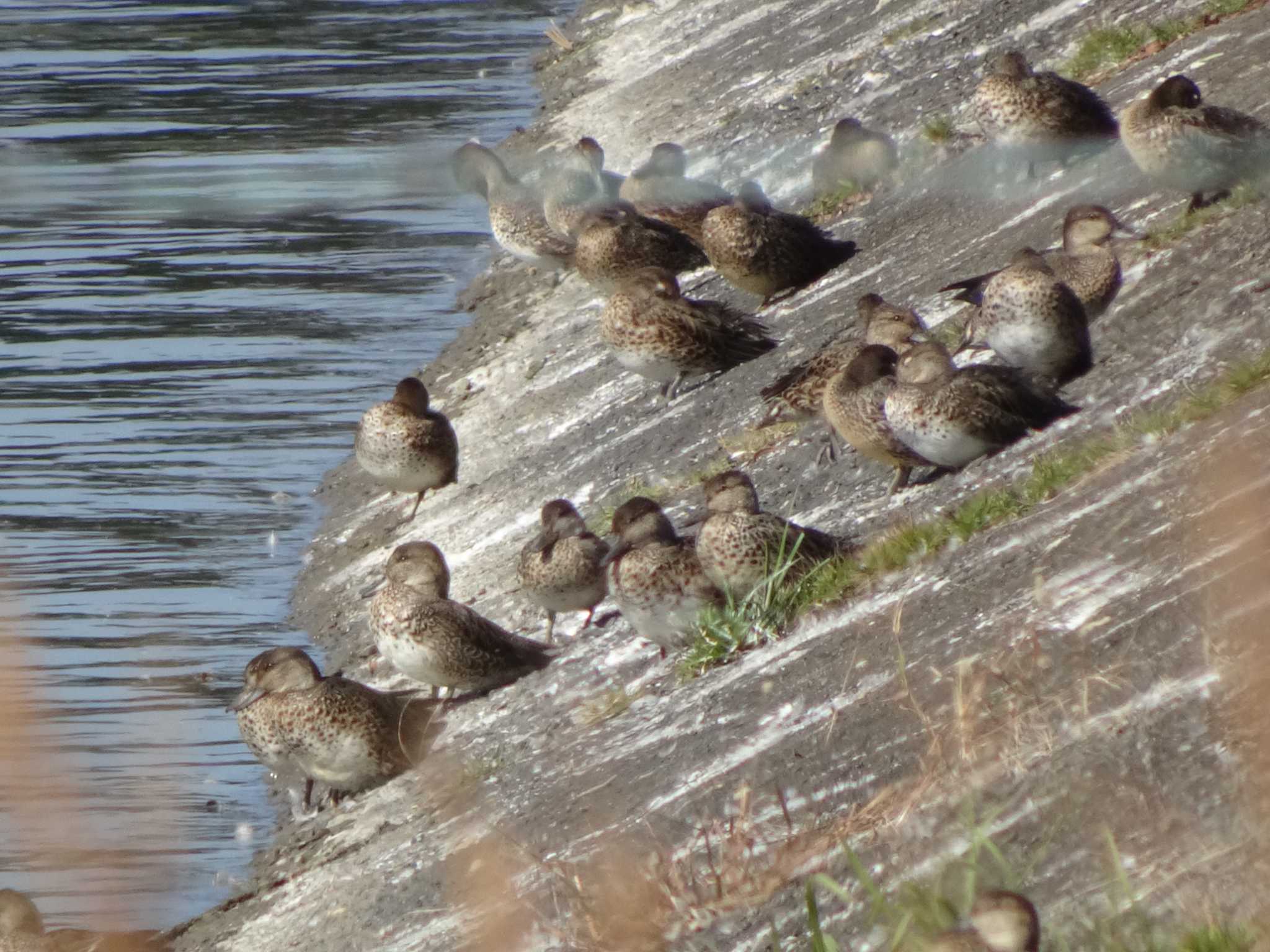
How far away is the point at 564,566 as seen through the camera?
9102 mm

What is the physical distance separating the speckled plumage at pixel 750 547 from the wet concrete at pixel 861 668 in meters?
0.41

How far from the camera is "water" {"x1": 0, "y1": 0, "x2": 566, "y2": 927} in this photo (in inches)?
209

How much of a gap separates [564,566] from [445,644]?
0.65m

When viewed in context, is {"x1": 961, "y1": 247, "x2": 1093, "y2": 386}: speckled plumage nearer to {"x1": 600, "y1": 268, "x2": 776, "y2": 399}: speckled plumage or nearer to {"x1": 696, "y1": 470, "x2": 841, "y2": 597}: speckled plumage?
{"x1": 696, "y1": 470, "x2": 841, "y2": 597}: speckled plumage

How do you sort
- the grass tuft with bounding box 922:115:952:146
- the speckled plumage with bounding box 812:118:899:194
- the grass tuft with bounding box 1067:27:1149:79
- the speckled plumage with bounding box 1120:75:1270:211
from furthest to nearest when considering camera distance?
the speckled plumage with bounding box 812:118:899:194, the grass tuft with bounding box 922:115:952:146, the grass tuft with bounding box 1067:27:1149:79, the speckled plumage with bounding box 1120:75:1270:211

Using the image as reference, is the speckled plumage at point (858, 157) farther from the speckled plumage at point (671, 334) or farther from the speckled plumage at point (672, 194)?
the speckled plumage at point (671, 334)

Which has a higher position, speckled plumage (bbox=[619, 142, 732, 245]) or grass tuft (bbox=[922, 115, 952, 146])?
speckled plumage (bbox=[619, 142, 732, 245])

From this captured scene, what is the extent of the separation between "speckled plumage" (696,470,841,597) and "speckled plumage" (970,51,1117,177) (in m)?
4.25

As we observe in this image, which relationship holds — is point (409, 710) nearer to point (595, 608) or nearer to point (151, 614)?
point (595, 608)

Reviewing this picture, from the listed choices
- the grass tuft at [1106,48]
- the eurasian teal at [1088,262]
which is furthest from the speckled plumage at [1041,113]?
the grass tuft at [1106,48]

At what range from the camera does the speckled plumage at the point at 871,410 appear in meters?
8.59

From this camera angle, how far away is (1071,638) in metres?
5.62

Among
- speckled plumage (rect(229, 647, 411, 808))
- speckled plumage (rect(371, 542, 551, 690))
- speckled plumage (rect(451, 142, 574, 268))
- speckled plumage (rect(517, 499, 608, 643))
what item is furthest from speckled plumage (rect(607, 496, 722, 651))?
speckled plumage (rect(451, 142, 574, 268))

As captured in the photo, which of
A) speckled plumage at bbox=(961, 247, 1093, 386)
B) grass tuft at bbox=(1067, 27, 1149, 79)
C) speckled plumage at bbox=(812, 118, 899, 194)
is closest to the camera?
speckled plumage at bbox=(961, 247, 1093, 386)
